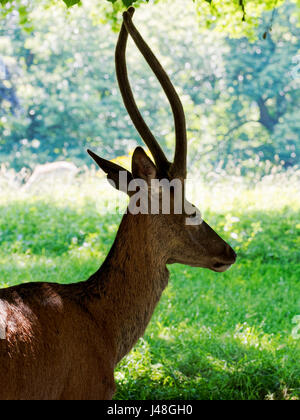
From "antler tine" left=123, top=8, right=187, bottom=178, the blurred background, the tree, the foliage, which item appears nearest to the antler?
"antler tine" left=123, top=8, right=187, bottom=178

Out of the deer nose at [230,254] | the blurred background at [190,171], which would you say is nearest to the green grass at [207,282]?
the blurred background at [190,171]

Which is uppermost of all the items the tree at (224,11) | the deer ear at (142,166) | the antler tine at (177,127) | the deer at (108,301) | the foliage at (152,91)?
the foliage at (152,91)

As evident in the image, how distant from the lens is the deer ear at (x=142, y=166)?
70.7 inches

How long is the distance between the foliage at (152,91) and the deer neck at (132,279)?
1412 cm

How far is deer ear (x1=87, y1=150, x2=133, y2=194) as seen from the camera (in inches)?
73.9

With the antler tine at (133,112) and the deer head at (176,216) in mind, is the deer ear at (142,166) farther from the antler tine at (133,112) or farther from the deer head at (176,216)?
the antler tine at (133,112)

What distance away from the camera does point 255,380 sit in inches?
134

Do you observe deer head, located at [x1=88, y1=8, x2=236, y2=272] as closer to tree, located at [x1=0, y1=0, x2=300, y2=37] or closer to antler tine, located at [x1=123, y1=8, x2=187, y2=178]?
antler tine, located at [x1=123, y1=8, x2=187, y2=178]

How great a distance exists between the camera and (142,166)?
1.82m

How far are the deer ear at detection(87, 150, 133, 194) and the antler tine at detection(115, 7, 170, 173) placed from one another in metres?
0.13

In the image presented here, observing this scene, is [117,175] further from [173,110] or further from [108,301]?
[108,301]

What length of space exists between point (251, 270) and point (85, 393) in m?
4.10
